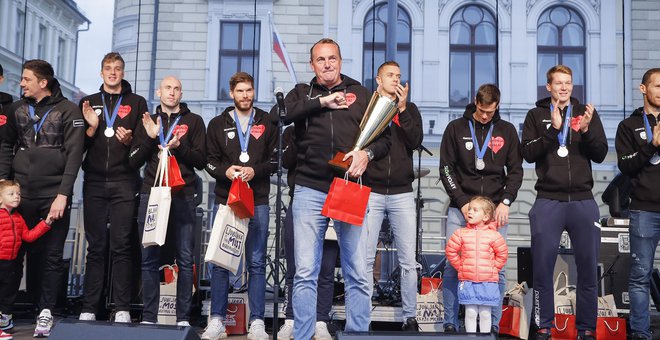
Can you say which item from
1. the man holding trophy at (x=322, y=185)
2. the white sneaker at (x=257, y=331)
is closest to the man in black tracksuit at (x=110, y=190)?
the white sneaker at (x=257, y=331)

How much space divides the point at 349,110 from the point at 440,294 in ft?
6.18

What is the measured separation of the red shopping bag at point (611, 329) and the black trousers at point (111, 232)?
317cm

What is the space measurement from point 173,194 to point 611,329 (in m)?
3.05

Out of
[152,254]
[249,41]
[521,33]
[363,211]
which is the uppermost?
[521,33]

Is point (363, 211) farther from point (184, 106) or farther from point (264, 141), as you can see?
point (184, 106)

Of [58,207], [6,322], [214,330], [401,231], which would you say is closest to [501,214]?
[401,231]

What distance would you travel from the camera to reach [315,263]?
11.5ft

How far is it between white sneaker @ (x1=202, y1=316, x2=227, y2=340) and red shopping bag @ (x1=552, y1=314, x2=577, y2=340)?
2.21 metres

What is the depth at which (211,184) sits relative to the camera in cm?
944

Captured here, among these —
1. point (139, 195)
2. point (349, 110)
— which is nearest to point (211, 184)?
point (139, 195)

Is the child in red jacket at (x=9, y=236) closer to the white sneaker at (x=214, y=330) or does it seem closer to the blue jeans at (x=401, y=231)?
the white sneaker at (x=214, y=330)

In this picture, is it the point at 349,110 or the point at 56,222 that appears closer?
the point at 349,110

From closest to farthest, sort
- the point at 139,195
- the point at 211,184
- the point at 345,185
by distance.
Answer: the point at 345,185 < the point at 139,195 < the point at 211,184

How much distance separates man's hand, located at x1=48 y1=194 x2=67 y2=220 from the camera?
450 cm
